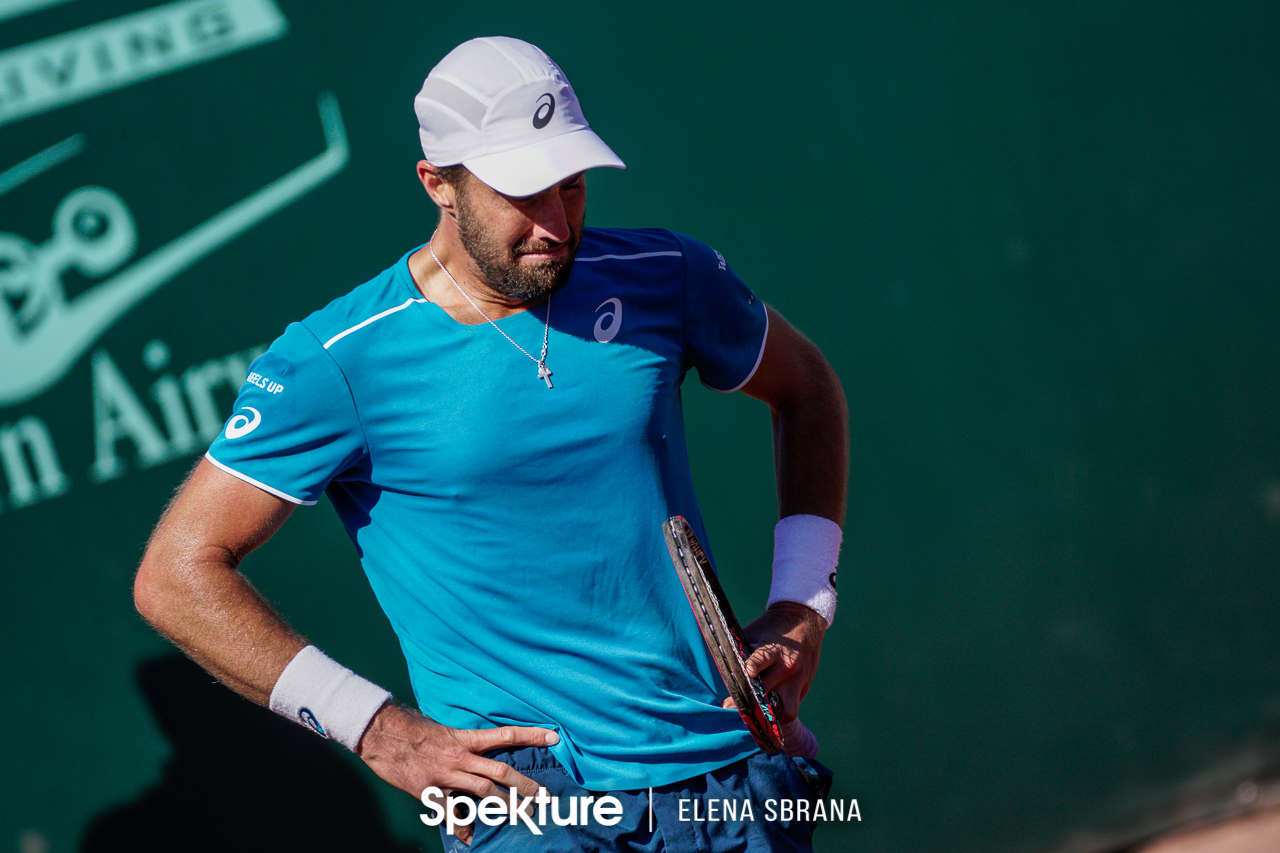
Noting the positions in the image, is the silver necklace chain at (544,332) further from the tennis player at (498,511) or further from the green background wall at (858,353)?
the green background wall at (858,353)

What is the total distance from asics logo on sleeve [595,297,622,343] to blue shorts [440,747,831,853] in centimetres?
63

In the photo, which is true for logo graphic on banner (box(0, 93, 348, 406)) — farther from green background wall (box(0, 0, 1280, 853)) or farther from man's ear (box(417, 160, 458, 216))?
man's ear (box(417, 160, 458, 216))

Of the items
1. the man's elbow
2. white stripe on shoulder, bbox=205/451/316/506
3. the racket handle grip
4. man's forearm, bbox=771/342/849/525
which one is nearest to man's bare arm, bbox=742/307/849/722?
man's forearm, bbox=771/342/849/525

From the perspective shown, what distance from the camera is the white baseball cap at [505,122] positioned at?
152 cm

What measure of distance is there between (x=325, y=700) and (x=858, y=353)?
1.91 meters

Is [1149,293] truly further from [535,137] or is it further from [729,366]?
[535,137]

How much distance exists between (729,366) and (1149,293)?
190 cm

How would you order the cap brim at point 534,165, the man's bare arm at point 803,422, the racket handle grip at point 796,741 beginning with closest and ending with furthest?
the cap brim at point 534,165, the racket handle grip at point 796,741, the man's bare arm at point 803,422

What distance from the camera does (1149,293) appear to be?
10.5ft

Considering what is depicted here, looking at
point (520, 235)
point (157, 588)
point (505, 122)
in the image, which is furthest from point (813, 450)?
point (157, 588)

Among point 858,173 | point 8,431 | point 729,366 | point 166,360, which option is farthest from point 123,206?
point 858,173

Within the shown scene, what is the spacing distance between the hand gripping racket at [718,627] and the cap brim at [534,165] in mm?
512

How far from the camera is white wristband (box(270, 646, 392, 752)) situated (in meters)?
1.55

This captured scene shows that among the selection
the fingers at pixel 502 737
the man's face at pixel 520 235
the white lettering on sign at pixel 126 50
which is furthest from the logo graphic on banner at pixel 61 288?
the fingers at pixel 502 737
